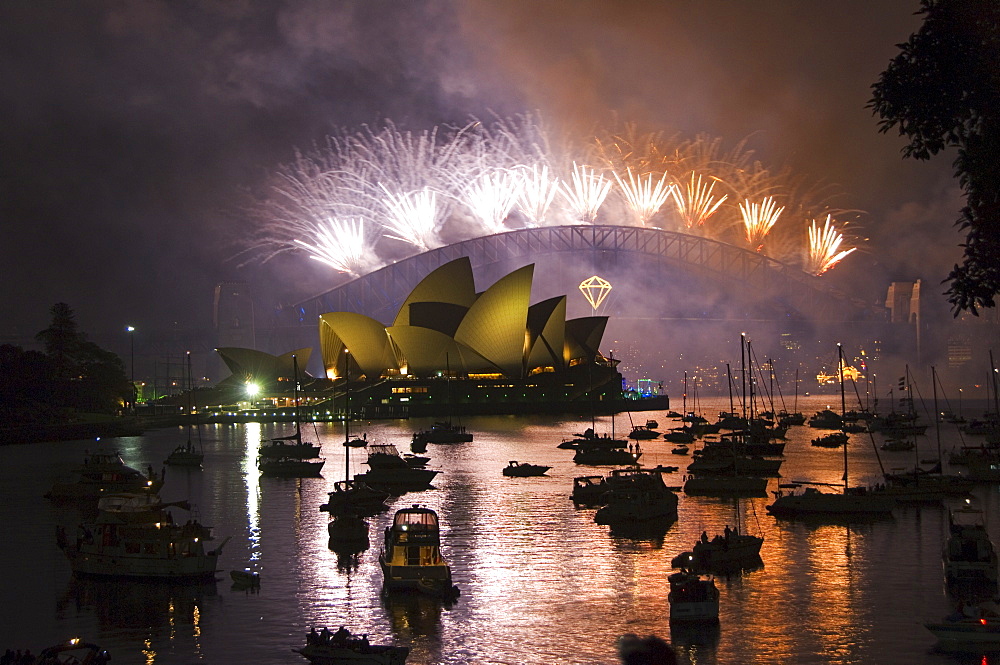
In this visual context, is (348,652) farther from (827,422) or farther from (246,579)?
(827,422)

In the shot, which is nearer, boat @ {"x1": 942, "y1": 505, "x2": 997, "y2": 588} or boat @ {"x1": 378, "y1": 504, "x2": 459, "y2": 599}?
boat @ {"x1": 378, "y1": 504, "x2": 459, "y2": 599}

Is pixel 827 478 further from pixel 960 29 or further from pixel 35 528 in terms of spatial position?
pixel 960 29

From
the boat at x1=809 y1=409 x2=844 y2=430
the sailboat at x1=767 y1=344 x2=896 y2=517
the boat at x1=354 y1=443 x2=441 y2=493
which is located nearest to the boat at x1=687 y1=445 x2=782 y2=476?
the sailboat at x1=767 y1=344 x2=896 y2=517

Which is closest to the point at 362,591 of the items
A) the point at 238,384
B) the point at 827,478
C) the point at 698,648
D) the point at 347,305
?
the point at 698,648

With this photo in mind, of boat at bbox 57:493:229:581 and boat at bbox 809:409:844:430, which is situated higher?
boat at bbox 809:409:844:430

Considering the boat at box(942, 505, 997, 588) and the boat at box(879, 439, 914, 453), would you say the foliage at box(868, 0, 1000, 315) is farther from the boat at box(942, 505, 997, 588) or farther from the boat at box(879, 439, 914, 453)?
the boat at box(879, 439, 914, 453)

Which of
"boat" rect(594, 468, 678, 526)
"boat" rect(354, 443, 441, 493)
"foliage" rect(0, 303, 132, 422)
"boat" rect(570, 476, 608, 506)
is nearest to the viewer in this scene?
"boat" rect(594, 468, 678, 526)

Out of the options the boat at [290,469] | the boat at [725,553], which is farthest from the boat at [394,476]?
the boat at [725,553]

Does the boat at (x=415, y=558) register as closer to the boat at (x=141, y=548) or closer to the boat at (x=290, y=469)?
the boat at (x=141, y=548)
